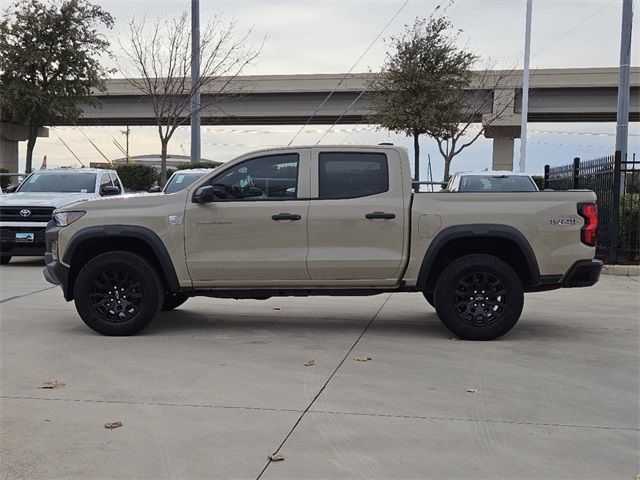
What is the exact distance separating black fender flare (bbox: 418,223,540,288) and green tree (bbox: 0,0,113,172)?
29.1 m

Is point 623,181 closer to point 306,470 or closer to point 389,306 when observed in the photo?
point 389,306

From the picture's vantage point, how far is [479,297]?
734 centimetres

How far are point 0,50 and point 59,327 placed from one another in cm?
2879

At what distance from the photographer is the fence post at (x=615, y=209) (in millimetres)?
13484

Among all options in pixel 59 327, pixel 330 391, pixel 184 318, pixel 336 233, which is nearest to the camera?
pixel 330 391

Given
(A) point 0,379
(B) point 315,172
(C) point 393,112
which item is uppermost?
(C) point 393,112

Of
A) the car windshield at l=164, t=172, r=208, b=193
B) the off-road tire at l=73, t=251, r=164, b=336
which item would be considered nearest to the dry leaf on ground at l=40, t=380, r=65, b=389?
the off-road tire at l=73, t=251, r=164, b=336

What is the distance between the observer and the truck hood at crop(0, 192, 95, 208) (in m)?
13.3

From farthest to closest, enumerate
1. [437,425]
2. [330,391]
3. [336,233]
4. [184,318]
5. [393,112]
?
[393,112], [184,318], [336,233], [330,391], [437,425]

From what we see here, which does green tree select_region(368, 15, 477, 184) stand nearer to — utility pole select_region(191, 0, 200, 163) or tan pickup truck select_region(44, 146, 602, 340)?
utility pole select_region(191, 0, 200, 163)

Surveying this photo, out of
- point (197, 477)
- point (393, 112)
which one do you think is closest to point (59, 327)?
point (197, 477)

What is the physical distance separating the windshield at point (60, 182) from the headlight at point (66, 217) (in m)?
6.87

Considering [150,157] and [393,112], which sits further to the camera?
[150,157]

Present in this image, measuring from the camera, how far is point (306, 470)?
13.1 feet
